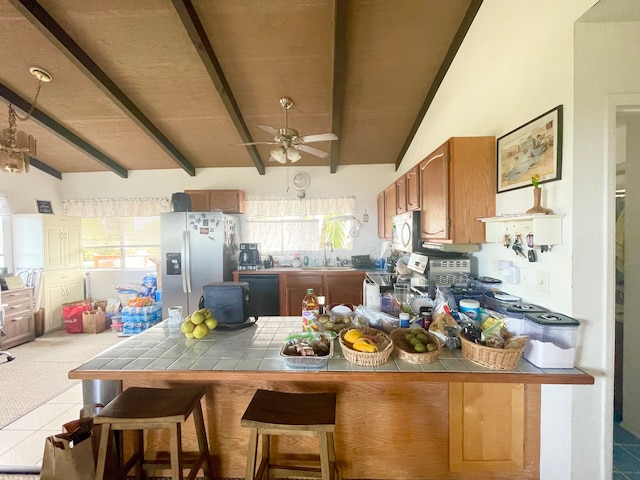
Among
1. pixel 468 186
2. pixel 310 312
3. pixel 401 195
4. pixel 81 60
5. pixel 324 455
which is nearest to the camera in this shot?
pixel 324 455

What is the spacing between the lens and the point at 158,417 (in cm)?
115

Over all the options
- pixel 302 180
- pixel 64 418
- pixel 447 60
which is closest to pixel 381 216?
pixel 302 180

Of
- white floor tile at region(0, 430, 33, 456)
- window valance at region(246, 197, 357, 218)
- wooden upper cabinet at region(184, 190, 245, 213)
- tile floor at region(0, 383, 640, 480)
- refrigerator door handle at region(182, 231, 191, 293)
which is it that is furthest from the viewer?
window valance at region(246, 197, 357, 218)

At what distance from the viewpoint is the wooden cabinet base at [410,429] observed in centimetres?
138

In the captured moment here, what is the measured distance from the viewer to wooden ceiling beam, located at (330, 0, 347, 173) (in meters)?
1.98

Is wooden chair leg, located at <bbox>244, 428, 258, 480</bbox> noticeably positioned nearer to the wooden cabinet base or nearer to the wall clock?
the wooden cabinet base

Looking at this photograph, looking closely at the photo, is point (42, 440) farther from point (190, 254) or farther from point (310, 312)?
point (190, 254)

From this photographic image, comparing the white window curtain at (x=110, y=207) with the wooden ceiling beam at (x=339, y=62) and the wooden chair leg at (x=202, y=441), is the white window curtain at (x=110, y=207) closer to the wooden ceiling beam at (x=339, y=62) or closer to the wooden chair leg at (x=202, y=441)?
the wooden ceiling beam at (x=339, y=62)

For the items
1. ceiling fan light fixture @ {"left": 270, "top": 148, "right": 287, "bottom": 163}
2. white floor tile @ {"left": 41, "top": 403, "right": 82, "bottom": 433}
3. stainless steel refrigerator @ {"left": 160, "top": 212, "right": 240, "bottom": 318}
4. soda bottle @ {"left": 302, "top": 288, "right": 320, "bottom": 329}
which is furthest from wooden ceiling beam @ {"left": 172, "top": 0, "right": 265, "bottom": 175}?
white floor tile @ {"left": 41, "top": 403, "right": 82, "bottom": 433}

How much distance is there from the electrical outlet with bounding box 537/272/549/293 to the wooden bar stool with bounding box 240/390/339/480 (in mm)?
1196

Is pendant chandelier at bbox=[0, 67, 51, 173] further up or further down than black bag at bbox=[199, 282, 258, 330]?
further up


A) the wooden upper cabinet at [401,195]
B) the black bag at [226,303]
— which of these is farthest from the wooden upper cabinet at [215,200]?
the black bag at [226,303]

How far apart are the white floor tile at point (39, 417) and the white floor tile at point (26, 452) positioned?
4.3 inches

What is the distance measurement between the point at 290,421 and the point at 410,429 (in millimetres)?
718
